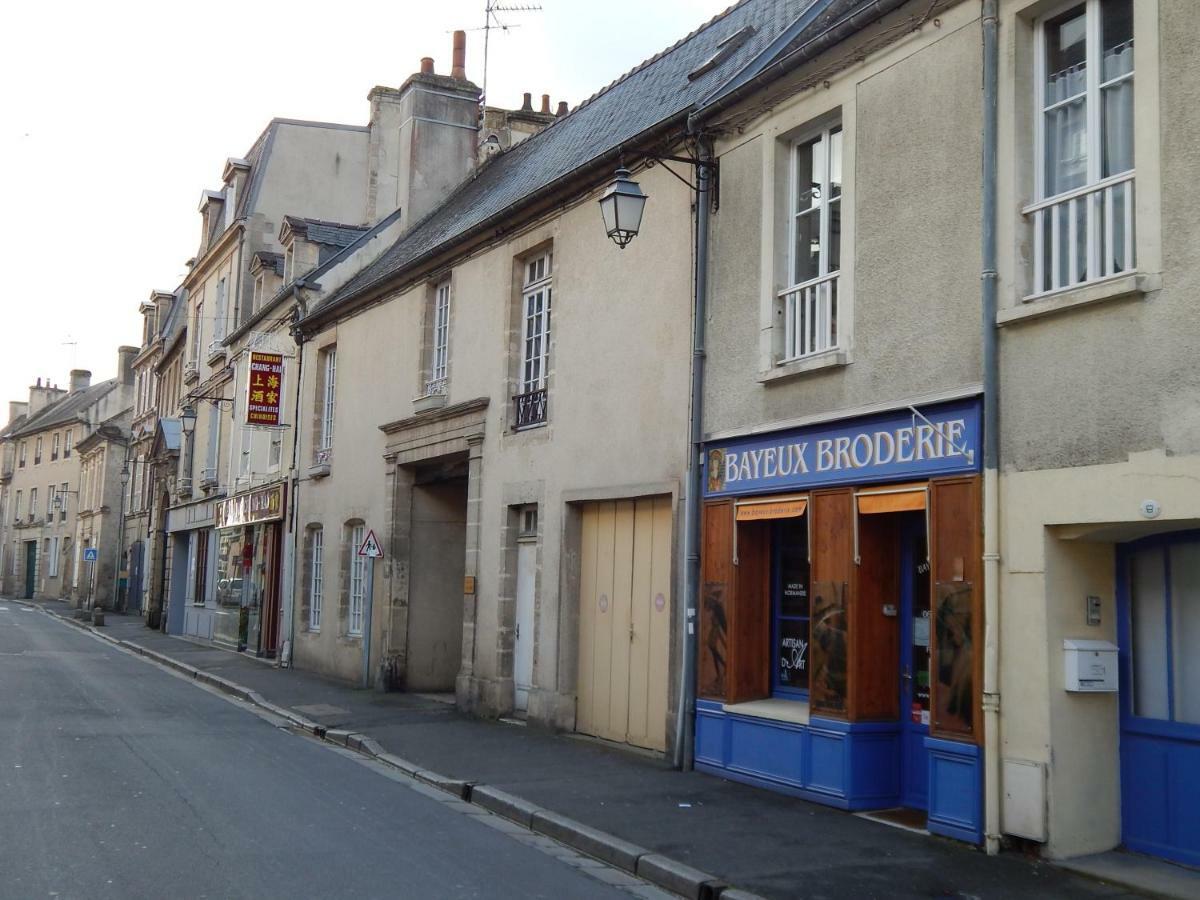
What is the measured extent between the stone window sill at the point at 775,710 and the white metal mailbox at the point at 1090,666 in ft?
8.70

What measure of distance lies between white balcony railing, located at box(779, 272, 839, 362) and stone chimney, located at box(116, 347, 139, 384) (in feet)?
159

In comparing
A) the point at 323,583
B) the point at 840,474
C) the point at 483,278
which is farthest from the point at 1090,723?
the point at 323,583

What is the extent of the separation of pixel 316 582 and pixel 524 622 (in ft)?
28.0

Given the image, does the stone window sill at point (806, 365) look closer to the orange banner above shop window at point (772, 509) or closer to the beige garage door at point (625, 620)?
the orange banner above shop window at point (772, 509)

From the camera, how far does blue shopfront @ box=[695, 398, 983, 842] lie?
8141mm

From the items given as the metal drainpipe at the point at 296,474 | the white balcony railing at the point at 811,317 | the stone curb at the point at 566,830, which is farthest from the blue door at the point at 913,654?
the metal drainpipe at the point at 296,474

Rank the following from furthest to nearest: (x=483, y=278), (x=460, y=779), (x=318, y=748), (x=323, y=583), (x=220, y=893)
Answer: (x=323, y=583) < (x=483, y=278) < (x=318, y=748) < (x=460, y=779) < (x=220, y=893)

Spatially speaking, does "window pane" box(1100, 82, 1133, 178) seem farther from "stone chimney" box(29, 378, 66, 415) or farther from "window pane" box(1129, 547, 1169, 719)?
"stone chimney" box(29, 378, 66, 415)

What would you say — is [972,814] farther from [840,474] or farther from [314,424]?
[314,424]

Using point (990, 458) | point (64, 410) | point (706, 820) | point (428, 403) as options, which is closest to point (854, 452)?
point (990, 458)

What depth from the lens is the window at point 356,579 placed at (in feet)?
65.6

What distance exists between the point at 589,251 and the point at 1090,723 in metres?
7.89

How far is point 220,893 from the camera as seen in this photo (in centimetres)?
643

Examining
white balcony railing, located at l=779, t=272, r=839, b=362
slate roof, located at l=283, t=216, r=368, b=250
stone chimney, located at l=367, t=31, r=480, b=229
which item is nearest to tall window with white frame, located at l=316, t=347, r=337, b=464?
stone chimney, located at l=367, t=31, r=480, b=229
